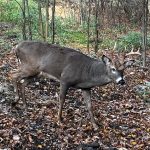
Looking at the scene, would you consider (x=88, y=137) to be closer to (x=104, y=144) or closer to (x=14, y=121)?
(x=104, y=144)

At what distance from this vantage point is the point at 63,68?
27.8 feet

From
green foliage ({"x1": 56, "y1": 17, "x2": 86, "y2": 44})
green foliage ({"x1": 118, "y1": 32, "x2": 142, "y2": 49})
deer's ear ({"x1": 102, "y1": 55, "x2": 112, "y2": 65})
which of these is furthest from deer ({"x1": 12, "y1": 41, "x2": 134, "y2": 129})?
green foliage ({"x1": 118, "y1": 32, "x2": 142, "y2": 49})

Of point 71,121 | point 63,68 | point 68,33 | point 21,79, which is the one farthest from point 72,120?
point 68,33

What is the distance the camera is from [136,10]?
3159cm

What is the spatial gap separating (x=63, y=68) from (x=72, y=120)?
3.49 ft

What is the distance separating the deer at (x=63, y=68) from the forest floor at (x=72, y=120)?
0.32m

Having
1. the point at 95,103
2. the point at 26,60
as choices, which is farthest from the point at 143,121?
the point at 26,60

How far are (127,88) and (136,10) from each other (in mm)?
20650

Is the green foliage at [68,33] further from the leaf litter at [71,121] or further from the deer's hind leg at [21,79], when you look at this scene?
the deer's hind leg at [21,79]

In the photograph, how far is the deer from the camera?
8305mm

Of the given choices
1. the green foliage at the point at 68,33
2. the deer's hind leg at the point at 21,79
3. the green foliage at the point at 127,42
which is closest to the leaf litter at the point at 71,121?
the deer's hind leg at the point at 21,79

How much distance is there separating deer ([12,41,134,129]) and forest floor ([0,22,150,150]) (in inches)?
12.4

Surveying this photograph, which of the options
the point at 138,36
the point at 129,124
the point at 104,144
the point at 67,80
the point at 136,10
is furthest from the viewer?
the point at 136,10

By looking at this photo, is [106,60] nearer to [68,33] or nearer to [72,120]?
[72,120]
